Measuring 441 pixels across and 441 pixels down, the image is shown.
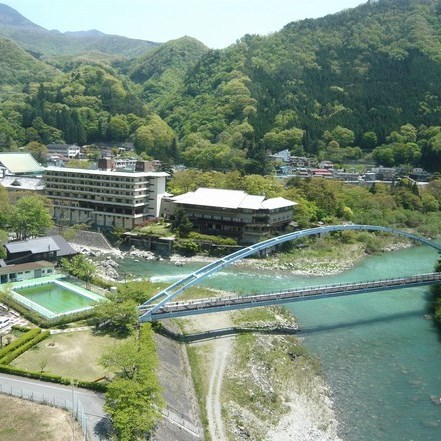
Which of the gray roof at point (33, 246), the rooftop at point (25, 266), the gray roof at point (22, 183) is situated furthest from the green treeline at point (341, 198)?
the rooftop at point (25, 266)

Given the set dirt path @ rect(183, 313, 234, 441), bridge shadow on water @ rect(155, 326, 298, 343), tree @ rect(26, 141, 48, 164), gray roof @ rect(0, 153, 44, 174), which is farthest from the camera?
tree @ rect(26, 141, 48, 164)

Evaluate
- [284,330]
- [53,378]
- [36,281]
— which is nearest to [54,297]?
[36,281]

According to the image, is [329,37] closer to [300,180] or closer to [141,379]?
[300,180]

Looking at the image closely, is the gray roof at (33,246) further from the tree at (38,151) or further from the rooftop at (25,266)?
the tree at (38,151)

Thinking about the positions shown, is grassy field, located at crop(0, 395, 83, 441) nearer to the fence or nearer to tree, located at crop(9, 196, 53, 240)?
the fence

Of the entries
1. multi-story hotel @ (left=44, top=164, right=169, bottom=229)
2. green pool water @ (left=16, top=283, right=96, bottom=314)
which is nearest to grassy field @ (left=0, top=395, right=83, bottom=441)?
green pool water @ (left=16, top=283, right=96, bottom=314)
